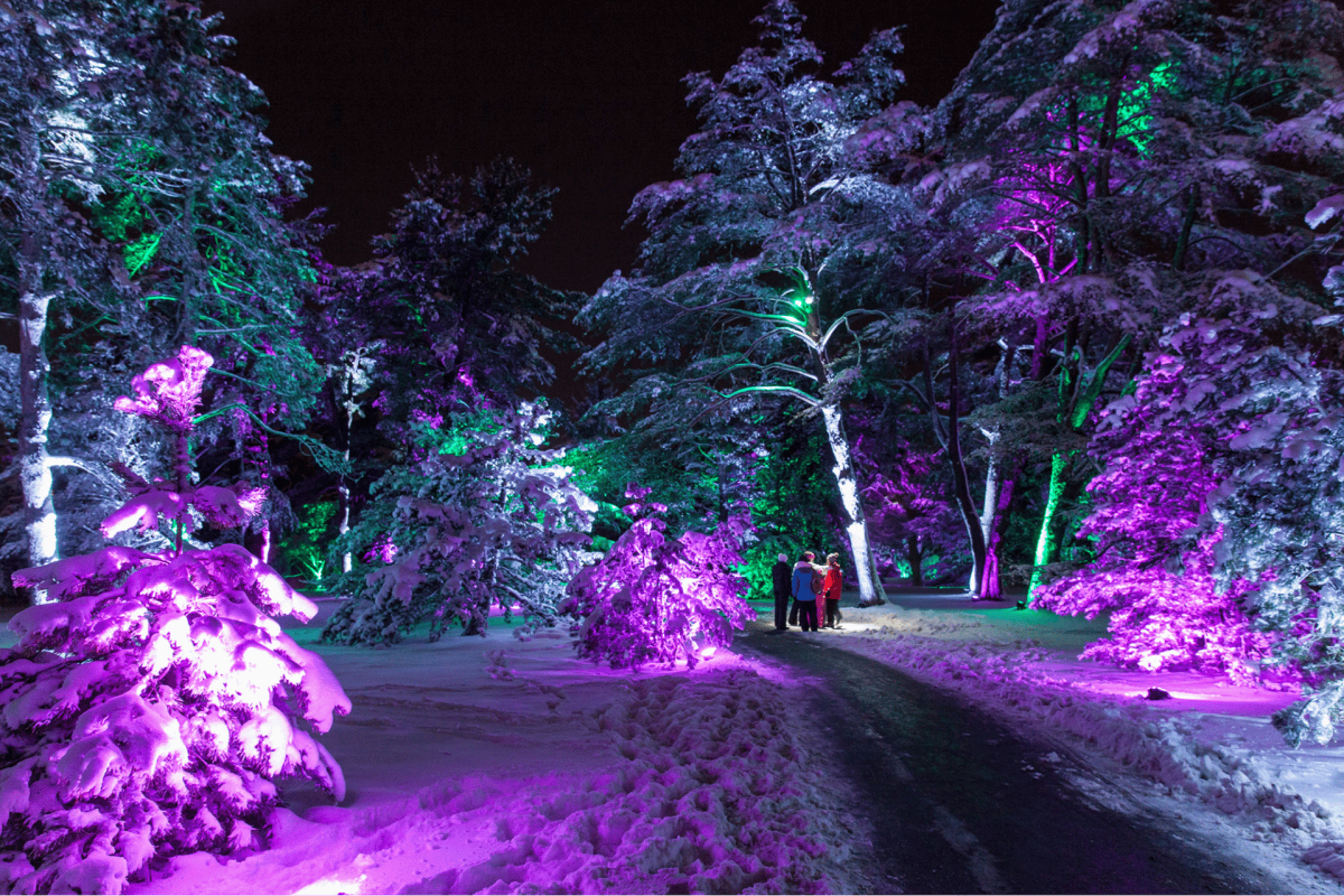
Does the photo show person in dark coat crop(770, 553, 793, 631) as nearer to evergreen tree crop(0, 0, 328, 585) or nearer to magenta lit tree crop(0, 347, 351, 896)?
evergreen tree crop(0, 0, 328, 585)

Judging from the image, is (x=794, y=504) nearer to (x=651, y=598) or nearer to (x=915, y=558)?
(x=915, y=558)

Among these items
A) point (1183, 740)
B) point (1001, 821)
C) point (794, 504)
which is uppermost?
point (794, 504)

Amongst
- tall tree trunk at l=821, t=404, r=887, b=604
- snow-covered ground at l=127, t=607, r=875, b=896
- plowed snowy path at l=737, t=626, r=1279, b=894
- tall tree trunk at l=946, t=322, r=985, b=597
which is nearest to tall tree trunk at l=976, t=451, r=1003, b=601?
tall tree trunk at l=946, t=322, r=985, b=597

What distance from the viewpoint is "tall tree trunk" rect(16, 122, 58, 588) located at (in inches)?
378

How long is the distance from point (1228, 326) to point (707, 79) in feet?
47.4

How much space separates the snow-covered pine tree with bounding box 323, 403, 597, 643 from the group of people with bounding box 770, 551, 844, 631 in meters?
4.71

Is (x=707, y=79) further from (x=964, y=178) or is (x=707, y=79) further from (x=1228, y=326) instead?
(x=1228, y=326)

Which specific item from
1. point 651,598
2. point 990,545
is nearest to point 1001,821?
point 651,598

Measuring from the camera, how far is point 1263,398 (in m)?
6.64

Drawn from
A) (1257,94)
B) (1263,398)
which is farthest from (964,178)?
(1263,398)

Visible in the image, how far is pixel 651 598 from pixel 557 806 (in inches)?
199

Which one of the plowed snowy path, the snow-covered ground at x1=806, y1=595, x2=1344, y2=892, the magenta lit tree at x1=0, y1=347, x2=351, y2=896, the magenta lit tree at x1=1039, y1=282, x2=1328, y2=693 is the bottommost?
the plowed snowy path

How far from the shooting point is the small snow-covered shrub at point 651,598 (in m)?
Result: 8.98

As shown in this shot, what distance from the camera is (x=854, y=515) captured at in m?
18.2
